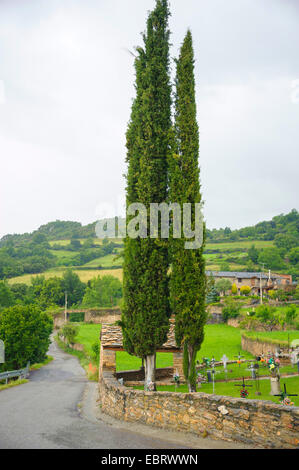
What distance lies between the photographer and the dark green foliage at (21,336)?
103 ft

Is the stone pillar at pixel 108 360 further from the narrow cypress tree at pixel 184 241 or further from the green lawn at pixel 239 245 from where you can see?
the green lawn at pixel 239 245

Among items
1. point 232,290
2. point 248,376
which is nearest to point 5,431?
point 248,376

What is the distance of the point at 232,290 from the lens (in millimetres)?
72875

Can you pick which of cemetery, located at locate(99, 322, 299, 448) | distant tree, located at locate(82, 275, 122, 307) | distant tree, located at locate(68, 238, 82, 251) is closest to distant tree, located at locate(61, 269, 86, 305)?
distant tree, located at locate(82, 275, 122, 307)

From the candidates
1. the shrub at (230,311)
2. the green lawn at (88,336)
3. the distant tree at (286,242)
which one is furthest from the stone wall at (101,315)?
the distant tree at (286,242)

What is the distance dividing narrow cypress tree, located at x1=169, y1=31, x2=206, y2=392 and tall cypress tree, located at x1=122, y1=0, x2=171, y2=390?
55 cm

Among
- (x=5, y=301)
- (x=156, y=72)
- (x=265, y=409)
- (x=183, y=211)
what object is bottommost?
(x=5, y=301)

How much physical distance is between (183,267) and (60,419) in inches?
283

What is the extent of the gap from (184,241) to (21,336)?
2239cm

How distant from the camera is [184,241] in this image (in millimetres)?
15430

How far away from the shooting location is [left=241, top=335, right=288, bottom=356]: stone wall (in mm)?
25323

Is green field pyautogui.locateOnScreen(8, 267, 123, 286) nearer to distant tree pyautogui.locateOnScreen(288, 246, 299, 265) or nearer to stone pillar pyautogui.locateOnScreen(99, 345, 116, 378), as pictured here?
distant tree pyautogui.locateOnScreen(288, 246, 299, 265)

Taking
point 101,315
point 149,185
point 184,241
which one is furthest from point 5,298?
point 184,241

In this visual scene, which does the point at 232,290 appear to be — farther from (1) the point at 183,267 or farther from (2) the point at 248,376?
(1) the point at 183,267
